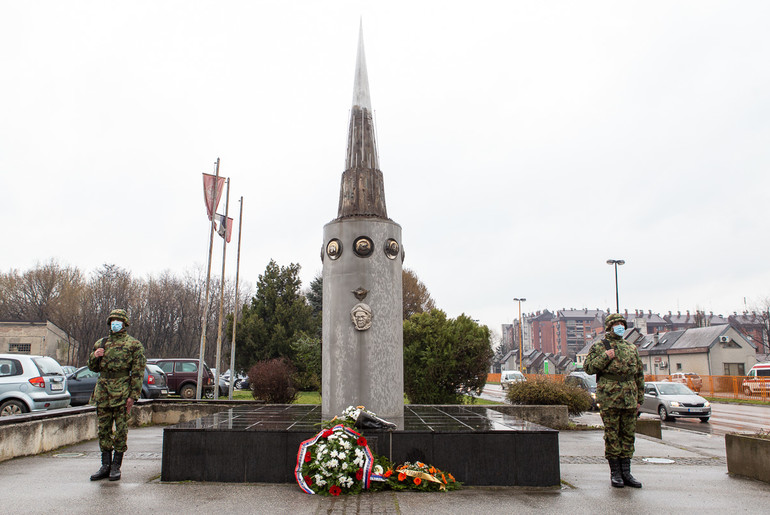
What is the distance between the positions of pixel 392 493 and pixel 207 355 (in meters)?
53.8

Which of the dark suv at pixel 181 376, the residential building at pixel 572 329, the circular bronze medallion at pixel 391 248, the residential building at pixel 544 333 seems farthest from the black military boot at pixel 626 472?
the residential building at pixel 544 333

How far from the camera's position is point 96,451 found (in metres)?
9.18

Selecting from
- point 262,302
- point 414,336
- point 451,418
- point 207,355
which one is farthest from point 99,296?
point 451,418

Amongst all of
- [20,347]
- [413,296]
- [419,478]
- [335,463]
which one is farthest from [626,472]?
[20,347]

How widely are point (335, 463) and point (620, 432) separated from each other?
3.25 metres

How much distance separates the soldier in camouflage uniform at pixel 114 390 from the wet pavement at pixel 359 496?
1.16 feet

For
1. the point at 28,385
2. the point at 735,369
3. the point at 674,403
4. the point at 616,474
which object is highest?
the point at 28,385

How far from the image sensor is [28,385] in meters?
11.8

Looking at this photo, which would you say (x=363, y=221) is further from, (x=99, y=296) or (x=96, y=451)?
(x=99, y=296)

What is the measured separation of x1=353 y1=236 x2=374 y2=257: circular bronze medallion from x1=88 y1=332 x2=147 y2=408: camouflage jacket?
3429 millimetres

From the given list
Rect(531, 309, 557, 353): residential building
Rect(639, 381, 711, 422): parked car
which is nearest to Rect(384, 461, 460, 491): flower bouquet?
Rect(639, 381, 711, 422): parked car

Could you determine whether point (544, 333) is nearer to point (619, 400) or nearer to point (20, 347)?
point (20, 347)

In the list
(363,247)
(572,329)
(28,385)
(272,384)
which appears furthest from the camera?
(572,329)

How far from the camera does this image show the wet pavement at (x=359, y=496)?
211 inches
